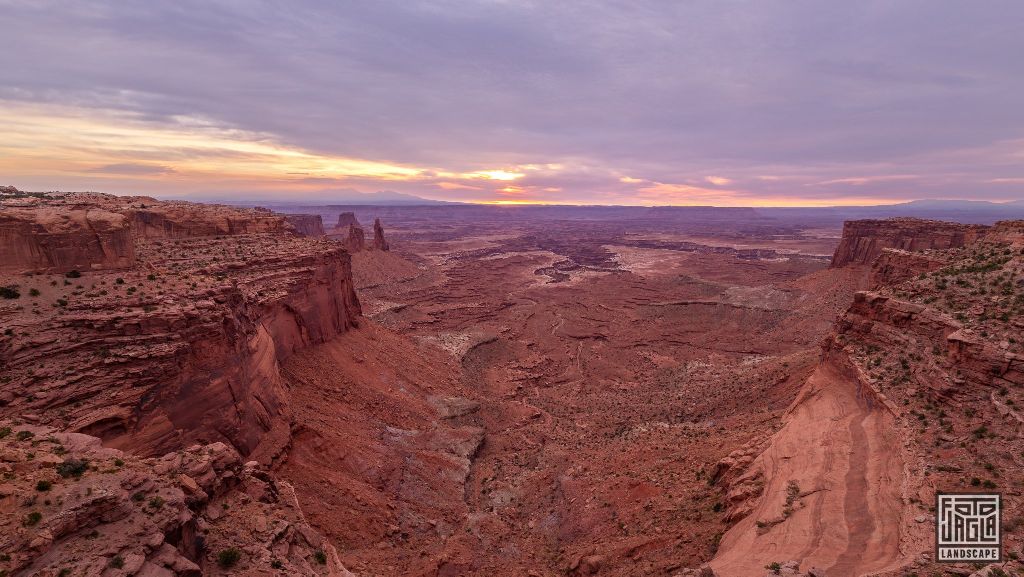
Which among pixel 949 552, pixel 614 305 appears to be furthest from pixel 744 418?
pixel 614 305

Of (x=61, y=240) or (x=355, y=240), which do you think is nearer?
(x=61, y=240)

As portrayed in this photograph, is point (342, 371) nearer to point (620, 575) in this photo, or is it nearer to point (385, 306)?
point (620, 575)

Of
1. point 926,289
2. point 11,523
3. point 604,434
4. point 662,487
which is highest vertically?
point 926,289

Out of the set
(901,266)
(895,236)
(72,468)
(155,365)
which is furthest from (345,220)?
(72,468)

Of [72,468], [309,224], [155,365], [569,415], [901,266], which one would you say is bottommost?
[569,415]

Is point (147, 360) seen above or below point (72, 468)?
above

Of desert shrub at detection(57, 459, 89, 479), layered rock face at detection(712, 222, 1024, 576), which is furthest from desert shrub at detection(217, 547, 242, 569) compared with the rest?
layered rock face at detection(712, 222, 1024, 576)

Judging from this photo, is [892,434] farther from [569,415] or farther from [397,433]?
[397,433]
